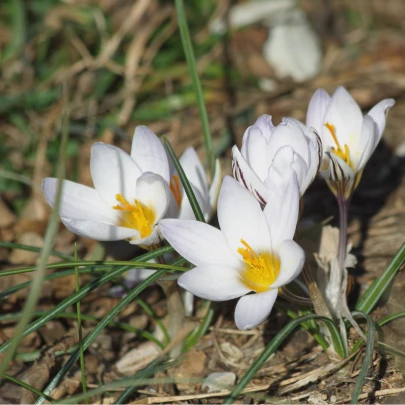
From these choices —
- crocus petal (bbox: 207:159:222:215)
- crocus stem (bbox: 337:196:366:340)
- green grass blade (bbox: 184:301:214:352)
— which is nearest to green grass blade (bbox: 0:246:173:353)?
crocus petal (bbox: 207:159:222:215)

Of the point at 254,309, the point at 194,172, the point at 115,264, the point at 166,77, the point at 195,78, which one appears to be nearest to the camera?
the point at 254,309

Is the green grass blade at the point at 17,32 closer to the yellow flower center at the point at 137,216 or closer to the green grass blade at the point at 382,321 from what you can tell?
the yellow flower center at the point at 137,216

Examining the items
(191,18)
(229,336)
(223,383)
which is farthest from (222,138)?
(223,383)

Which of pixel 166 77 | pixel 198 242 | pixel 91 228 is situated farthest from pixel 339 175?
A: pixel 166 77

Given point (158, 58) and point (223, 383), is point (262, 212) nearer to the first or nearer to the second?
point (223, 383)

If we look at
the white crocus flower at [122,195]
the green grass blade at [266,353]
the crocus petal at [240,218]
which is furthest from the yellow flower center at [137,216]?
the green grass blade at [266,353]

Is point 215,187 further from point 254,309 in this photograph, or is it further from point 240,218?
point 254,309
